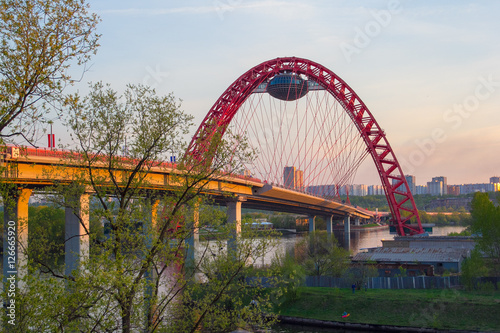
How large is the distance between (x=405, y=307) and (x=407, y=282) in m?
4.45

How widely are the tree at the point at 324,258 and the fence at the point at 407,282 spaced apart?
2.08m

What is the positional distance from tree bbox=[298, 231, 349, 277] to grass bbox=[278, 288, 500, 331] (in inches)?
178

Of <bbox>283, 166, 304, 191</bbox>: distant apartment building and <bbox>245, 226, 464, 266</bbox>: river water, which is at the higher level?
<bbox>283, 166, 304, 191</bbox>: distant apartment building

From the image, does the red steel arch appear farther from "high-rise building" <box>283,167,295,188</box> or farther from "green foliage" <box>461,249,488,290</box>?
"green foliage" <box>461,249,488,290</box>

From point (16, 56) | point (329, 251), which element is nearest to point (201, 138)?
point (16, 56)

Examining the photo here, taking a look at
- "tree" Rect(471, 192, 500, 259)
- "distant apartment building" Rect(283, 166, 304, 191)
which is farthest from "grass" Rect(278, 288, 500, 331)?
"distant apartment building" Rect(283, 166, 304, 191)

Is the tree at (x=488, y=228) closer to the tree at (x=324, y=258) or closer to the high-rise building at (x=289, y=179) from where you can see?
the tree at (x=324, y=258)

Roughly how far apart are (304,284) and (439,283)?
26.0 ft

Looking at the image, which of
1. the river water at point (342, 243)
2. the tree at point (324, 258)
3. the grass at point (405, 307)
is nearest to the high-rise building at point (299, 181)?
the river water at point (342, 243)

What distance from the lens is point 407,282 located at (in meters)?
29.0

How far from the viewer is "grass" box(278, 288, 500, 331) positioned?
899 inches

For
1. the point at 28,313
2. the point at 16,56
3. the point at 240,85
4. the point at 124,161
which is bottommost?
the point at 28,313

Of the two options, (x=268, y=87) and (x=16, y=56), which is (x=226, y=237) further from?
(x=268, y=87)

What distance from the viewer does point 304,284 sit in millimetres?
30797
